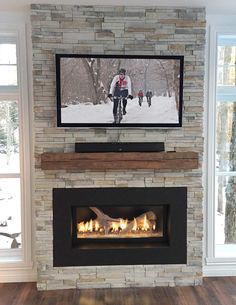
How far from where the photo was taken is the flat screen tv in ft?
9.70

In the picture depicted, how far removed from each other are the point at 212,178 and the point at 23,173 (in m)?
1.81

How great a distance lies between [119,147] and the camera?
9.86 ft

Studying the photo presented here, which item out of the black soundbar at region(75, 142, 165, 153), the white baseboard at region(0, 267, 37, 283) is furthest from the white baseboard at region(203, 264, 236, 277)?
the white baseboard at region(0, 267, 37, 283)

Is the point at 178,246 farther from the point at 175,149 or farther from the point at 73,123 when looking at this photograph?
the point at 73,123

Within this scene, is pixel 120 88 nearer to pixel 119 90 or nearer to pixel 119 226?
pixel 119 90

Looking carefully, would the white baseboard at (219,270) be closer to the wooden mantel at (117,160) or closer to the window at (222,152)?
the window at (222,152)

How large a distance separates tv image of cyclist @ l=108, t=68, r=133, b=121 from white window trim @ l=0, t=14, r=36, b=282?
811 mm

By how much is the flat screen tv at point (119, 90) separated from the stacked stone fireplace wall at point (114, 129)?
0.08 m

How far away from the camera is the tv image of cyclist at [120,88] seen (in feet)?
9.80

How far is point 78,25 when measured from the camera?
2.97m

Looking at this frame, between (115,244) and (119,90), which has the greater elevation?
(119,90)

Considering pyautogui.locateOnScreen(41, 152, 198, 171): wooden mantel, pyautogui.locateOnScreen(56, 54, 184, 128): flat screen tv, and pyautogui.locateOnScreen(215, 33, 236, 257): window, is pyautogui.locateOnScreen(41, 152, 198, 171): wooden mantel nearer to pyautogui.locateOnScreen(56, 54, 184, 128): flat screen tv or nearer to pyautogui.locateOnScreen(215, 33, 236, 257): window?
pyautogui.locateOnScreen(56, 54, 184, 128): flat screen tv

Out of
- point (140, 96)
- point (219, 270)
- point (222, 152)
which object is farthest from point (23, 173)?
point (219, 270)

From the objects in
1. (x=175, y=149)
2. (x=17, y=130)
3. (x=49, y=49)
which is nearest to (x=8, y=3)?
(x=49, y=49)
